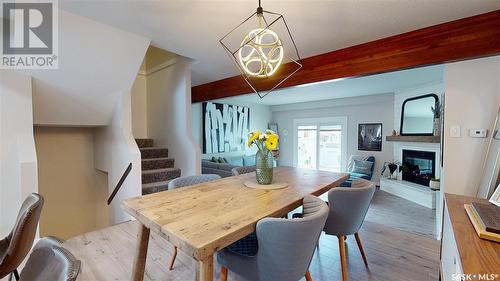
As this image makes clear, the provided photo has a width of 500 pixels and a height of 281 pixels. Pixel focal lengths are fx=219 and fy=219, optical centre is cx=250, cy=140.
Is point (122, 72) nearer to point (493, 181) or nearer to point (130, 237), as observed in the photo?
point (130, 237)

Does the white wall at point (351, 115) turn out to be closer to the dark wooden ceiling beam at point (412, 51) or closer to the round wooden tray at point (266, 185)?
the dark wooden ceiling beam at point (412, 51)

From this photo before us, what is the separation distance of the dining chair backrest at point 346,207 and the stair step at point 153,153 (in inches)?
130

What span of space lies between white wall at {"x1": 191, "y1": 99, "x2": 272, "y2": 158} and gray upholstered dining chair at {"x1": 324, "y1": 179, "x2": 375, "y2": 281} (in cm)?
421

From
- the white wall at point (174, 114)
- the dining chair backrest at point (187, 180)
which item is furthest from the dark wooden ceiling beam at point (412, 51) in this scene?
the dining chair backrest at point (187, 180)

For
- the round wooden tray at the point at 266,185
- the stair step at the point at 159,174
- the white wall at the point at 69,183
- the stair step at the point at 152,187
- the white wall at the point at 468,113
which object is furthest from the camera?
the white wall at the point at 69,183

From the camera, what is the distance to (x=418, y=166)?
185 inches

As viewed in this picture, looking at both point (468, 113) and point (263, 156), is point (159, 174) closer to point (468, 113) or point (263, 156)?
point (263, 156)

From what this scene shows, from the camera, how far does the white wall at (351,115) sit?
5.52 meters

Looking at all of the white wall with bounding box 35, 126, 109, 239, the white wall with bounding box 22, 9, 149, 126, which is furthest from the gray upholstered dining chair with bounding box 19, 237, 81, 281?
the white wall with bounding box 35, 126, 109, 239

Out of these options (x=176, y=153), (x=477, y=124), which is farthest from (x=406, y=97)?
(x=176, y=153)

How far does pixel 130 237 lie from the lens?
Result: 2.45m

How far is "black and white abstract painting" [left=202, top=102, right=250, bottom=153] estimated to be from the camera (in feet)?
18.3

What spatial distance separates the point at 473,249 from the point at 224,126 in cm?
548

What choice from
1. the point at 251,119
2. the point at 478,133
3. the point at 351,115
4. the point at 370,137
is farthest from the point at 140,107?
the point at 370,137
